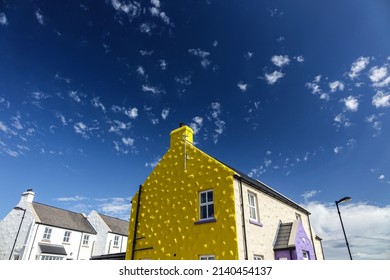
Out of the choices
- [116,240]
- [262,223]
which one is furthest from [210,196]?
[116,240]

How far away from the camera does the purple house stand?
536 inches

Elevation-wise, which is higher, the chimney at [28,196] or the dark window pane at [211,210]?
the chimney at [28,196]

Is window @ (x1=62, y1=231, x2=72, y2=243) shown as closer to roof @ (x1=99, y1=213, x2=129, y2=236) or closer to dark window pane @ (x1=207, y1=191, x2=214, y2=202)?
roof @ (x1=99, y1=213, x2=129, y2=236)

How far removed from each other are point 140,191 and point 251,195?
7.69 m

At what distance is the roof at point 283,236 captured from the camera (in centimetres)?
1402

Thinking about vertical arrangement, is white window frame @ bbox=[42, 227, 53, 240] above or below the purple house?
above

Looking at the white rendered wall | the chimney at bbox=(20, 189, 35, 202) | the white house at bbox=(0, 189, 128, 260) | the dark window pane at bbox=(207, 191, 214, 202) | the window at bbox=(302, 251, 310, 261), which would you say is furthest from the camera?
the chimney at bbox=(20, 189, 35, 202)

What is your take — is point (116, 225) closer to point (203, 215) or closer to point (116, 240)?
point (116, 240)

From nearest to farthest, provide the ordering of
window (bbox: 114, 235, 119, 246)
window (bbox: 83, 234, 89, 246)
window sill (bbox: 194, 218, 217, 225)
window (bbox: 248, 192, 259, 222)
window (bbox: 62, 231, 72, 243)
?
window sill (bbox: 194, 218, 217, 225) → window (bbox: 248, 192, 259, 222) → window (bbox: 62, 231, 72, 243) → window (bbox: 83, 234, 89, 246) → window (bbox: 114, 235, 119, 246)

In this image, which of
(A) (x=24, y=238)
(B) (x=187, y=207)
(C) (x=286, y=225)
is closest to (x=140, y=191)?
(B) (x=187, y=207)

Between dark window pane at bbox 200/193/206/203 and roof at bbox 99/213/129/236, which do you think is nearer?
dark window pane at bbox 200/193/206/203

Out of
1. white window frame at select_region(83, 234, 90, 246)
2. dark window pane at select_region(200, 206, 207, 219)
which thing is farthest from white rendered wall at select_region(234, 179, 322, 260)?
A: white window frame at select_region(83, 234, 90, 246)

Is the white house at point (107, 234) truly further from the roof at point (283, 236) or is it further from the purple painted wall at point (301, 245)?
the purple painted wall at point (301, 245)

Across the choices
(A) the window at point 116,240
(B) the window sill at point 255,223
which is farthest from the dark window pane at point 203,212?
(A) the window at point 116,240
